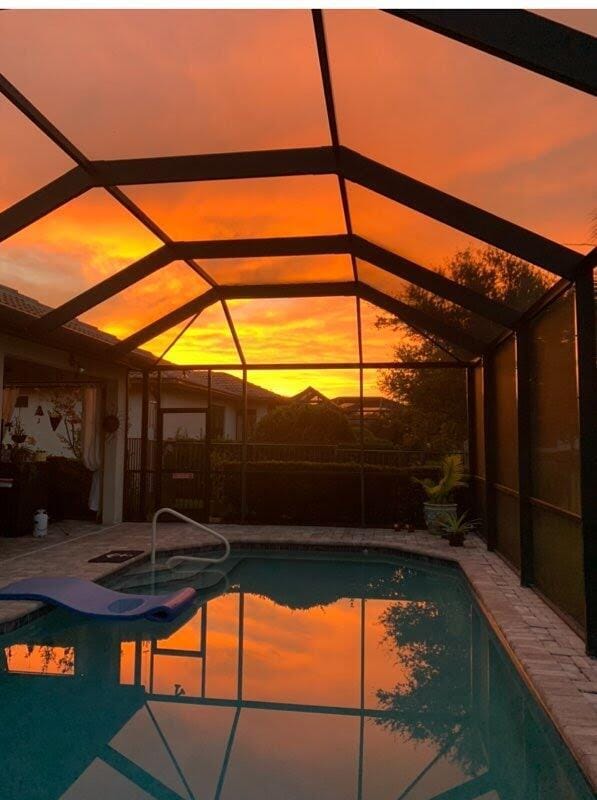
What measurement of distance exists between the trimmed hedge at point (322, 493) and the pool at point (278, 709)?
4002 millimetres

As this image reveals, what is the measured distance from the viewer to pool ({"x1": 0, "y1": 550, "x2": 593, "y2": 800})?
3018 millimetres

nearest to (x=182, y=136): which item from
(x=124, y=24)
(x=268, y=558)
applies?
(x=124, y=24)

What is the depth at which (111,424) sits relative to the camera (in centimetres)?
1059

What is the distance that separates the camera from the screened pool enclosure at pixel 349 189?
335cm

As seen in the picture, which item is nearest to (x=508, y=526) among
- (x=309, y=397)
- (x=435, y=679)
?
(x=435, y=679)

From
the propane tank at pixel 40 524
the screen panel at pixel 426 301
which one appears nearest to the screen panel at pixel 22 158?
the screen panel at pixel 426 301

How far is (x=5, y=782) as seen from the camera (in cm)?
297

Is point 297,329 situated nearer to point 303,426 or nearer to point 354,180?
point 303,426

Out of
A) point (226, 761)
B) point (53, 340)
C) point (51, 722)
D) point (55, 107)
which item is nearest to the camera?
point (226, 761)

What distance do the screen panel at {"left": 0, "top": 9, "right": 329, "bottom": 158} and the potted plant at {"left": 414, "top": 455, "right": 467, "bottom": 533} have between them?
651 centimetres

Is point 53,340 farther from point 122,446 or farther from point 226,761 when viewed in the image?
point 226,761

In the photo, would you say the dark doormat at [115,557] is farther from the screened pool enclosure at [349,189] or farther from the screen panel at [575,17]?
the screen panel at [575,17]

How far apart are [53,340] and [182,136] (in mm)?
4531

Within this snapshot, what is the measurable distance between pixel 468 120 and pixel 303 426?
9046 mm
